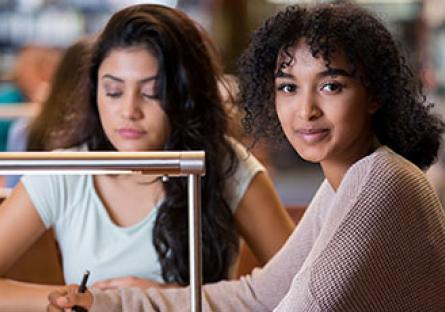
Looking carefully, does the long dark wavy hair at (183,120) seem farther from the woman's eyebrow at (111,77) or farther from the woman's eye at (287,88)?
the woman's eye at (287,88)

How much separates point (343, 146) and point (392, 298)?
0.23m

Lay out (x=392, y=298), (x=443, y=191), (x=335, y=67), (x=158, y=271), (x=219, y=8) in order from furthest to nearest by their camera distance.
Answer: (x=219, y=8) → (x=443, y=191) → (x=158, y=271) → (x=335, y=67) → (x=392, y=298)

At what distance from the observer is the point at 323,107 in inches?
50.5

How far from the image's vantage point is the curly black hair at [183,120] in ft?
5.64

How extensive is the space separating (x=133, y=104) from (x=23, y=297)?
0.37m

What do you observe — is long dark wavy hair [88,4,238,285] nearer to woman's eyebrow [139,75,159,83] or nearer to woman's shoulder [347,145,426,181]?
woman's eyebrow [139,75,159,83]

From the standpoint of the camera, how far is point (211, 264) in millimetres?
1768

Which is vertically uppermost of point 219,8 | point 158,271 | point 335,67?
point 219,8

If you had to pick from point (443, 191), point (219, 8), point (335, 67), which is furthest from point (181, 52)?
point (219, 8)

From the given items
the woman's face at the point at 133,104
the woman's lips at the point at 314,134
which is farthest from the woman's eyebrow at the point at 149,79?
the woman's lips at the point at 314,134

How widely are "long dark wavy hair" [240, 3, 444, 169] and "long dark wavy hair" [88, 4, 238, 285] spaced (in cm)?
33

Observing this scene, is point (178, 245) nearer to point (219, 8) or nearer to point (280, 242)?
point (280, 242)

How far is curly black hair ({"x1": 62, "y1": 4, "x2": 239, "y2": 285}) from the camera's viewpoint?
5.64ft

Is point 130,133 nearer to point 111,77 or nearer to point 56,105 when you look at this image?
point 111,77
